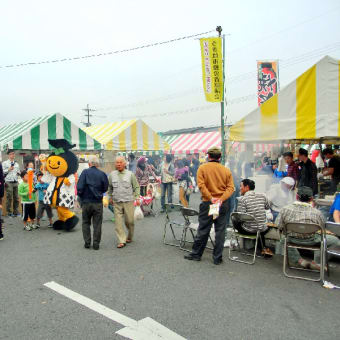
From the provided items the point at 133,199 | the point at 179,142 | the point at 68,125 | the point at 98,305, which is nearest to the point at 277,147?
the point at 133,199

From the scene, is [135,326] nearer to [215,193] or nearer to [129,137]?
[215,193]

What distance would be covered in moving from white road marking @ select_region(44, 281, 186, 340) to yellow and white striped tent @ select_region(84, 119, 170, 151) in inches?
312

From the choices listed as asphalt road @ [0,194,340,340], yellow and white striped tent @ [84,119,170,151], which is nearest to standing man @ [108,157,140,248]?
asphalt road @ [0,194,340,340]

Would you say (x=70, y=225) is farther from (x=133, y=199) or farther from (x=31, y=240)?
(x=133, y=199)

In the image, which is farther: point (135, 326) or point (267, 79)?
point (267, 79)

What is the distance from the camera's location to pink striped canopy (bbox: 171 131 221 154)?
19511 millimetres

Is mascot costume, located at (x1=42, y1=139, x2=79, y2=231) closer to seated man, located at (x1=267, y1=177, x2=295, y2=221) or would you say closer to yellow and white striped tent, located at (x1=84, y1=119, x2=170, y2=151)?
yellow and white striped tent, located at (x1=84, y1=119, x2=170, y2=151)

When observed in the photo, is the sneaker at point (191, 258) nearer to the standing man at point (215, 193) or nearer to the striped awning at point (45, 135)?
the standing man at point (215, 193)

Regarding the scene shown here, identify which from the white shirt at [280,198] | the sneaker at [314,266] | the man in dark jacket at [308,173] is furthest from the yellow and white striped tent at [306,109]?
the sneaker at [314,266]

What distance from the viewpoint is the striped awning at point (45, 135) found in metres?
9.34

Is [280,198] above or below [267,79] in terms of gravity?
below

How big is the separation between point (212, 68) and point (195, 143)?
13210 mm

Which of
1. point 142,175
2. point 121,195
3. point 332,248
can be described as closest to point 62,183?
point 121,195

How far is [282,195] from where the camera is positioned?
611cm
